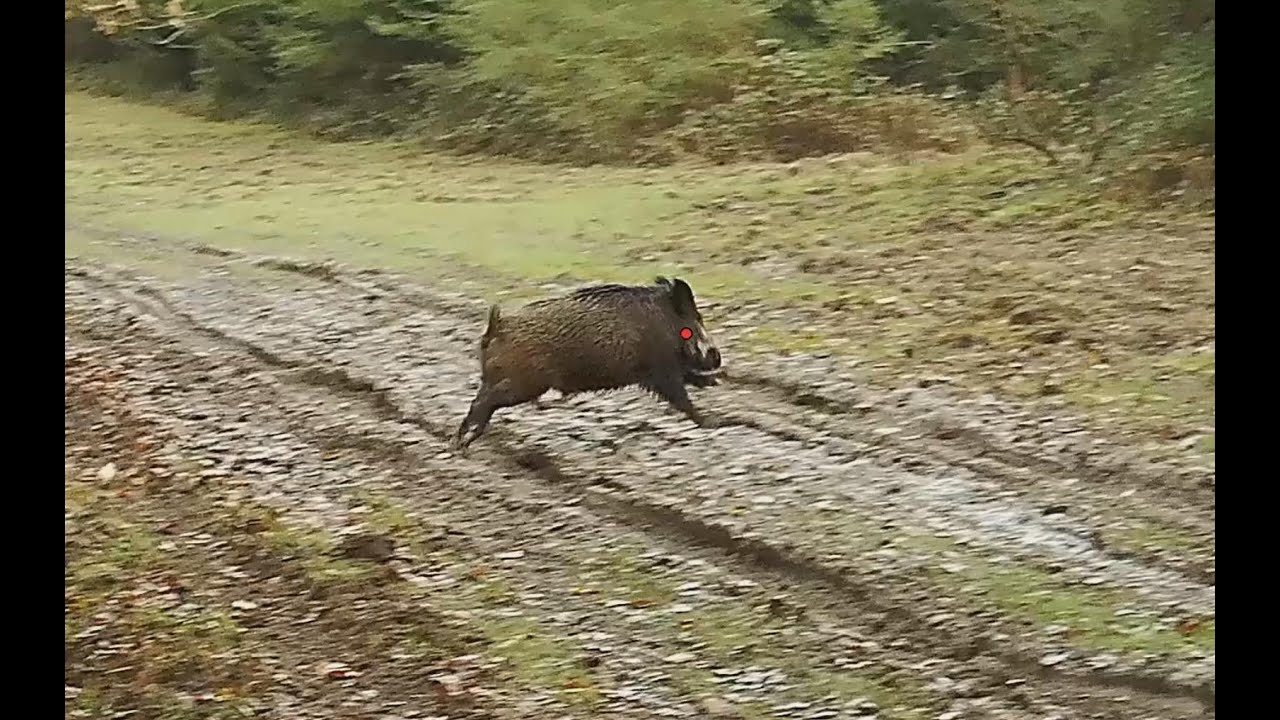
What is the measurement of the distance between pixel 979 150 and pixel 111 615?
5.22 feet

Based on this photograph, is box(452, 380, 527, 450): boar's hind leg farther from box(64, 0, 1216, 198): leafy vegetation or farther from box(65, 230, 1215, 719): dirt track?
box(64, 0, 1216, 198): leafy vegetation

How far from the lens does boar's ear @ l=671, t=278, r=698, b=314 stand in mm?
2383

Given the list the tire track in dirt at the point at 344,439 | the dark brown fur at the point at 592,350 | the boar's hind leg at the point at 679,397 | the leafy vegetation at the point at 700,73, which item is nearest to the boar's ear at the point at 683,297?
the dark brown fur at the point at 592,350

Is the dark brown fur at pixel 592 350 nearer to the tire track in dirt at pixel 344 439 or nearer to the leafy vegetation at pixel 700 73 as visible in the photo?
the tire track in dirt at pixel 344 439

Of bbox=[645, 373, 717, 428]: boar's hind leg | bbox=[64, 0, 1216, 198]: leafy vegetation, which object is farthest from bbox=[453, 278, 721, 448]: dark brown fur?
bbox=[64, 0, 1216, 198]: leafy vegetation

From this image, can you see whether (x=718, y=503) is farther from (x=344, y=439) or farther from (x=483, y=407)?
(x=344, y=439)

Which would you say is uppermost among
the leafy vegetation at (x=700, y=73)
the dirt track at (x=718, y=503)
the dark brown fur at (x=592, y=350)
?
the leafy vegetation at (x=700, y=73)

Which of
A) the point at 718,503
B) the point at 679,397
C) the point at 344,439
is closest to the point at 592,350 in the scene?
the point at 679,397

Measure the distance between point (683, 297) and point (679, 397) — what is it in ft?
0.52

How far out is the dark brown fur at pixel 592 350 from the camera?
2.38 m

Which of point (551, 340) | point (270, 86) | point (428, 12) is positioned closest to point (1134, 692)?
point (551, 340)

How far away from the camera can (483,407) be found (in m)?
2.43

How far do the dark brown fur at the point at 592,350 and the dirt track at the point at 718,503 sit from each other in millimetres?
29
